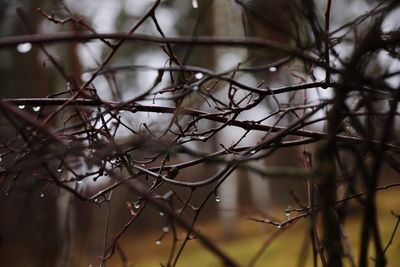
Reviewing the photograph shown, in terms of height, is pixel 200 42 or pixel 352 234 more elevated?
pixel 352 234

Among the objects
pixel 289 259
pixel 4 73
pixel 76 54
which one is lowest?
pixel 289 259

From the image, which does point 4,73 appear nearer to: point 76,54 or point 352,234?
point 76,54

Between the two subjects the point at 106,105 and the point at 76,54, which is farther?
the point at 76,54

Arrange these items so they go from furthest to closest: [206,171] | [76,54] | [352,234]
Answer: [206,171]
[352,234]
[76,54]

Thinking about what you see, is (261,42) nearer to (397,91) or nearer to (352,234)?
(397,91)

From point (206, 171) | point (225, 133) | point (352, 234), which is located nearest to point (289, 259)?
point (352, 234)

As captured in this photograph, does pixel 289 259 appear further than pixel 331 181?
Yes

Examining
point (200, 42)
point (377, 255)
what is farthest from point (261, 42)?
point (377, 255)

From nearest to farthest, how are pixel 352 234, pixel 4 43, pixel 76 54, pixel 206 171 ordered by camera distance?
1. pixel 4 43
2. pixel 76 54
3. pixel 352 234
4. pixel 206 171

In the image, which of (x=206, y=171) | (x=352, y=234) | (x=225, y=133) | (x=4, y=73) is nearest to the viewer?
(x=352, y=234)
